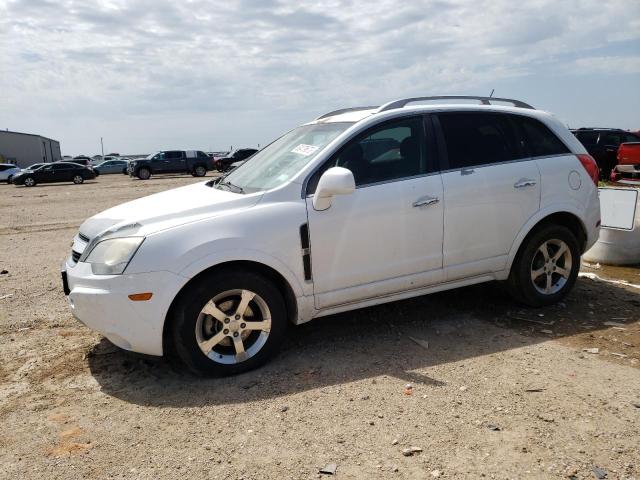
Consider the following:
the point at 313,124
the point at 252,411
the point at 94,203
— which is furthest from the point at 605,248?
the point at 94,203

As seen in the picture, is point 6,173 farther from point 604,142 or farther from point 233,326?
point 233,326

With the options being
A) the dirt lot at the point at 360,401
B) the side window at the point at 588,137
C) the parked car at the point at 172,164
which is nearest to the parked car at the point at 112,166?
the parked car at the point at 172,164

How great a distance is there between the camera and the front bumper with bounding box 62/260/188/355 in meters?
3.53

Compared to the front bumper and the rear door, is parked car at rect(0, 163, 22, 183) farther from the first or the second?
the rear door

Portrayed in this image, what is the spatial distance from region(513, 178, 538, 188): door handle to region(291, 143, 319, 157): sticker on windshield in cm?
176

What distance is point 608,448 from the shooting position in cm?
280

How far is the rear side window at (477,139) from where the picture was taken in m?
4.52

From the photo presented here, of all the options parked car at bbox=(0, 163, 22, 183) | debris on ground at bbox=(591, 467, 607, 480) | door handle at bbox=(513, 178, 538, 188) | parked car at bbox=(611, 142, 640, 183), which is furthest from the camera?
parked car at bbox=(0, 163, 22, 183)

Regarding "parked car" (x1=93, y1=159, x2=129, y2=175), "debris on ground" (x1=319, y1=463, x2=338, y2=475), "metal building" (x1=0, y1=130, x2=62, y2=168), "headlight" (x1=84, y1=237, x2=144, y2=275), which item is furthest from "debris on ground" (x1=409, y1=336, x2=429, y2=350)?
"metal building" (x1=0, y1=130, x2=62, y2=168)

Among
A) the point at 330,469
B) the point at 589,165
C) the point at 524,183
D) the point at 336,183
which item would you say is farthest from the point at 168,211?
the point at 589,165

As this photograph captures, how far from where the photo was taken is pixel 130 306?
354 centimetres

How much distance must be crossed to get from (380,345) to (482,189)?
1533 mm

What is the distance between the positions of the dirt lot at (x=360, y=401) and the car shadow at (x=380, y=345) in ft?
0.05

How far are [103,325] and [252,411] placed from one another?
1185mm
